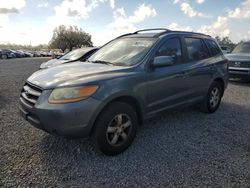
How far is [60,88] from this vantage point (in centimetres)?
299

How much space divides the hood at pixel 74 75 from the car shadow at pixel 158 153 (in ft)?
3.53

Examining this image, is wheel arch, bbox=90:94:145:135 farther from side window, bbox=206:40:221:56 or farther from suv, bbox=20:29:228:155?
side window, bbox=206:40:221:56

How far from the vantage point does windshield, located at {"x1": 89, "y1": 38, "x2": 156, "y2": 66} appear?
12.7 ft

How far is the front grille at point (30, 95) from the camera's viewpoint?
125 inches

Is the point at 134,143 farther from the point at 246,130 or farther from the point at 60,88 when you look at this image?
the point at 246,130

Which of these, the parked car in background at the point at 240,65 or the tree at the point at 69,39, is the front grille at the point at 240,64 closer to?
the parked car in background at the point at 240,65

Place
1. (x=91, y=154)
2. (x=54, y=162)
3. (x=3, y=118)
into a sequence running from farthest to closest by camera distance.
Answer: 1. (x=3, y=118)
2. (x=91, y=154)
3. (x=54, y=162)

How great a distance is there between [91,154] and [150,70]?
1.58 meters

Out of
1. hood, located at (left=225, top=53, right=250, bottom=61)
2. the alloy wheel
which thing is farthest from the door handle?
hood, located at (left=225, top=53, right=250, bottom=61)

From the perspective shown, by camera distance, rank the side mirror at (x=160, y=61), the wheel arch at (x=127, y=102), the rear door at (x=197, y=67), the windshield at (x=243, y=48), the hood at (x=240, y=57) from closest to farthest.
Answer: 1. the wheel arch at (x=127, y=102)
2. the side mirror at (x=160, y=61)
3. the rear door at (x=197, y=67)
4. the hood at (x=240, y=57)
5. the windshield at (x=243, y=48)

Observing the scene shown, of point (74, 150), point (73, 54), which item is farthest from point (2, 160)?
point (73, 54)

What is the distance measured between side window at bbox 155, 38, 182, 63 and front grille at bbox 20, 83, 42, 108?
6.50 ft

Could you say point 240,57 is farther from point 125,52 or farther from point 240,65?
point 125,52

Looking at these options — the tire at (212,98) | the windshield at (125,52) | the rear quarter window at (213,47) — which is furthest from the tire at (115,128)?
the rear quarter window at (213,47)
